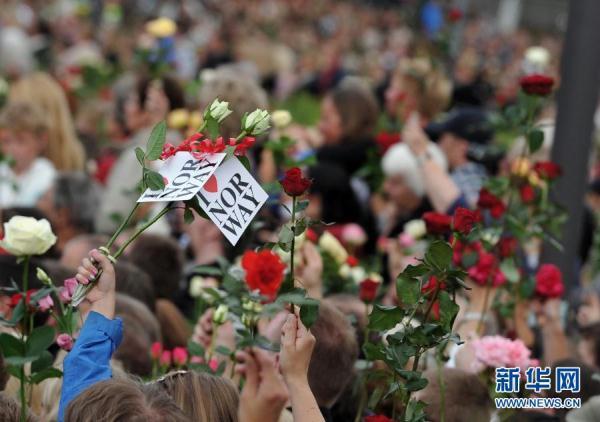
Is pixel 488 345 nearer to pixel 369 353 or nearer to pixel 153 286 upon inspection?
pixel 369 353

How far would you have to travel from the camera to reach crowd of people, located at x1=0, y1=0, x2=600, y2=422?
112 inches

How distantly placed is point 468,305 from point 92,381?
1.95 meters

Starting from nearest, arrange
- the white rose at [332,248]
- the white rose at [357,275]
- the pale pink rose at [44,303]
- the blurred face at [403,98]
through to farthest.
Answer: the pale pink rose at [44,303]
the white rose at [332,248]
the white rose at [357,275]
the blurred face at [403,98]

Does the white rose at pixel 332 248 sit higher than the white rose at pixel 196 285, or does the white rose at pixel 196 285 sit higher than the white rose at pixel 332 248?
the white rose at pixel 332 248

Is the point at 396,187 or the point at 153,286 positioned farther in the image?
the point at 396,187

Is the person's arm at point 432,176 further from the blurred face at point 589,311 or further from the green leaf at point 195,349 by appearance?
the green leaf at point 195,349

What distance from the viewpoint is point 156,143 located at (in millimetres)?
2842

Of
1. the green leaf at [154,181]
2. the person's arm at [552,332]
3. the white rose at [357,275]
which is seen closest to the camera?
the green leaf at [154,181]

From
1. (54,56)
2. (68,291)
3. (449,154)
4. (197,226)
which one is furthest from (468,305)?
(54,56)

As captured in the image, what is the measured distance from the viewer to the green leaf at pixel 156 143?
2.84 m

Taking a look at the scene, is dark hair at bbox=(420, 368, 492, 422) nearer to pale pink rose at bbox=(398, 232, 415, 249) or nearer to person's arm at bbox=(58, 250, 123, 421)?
person's arm at bbox=(58, 250, 123, 421)

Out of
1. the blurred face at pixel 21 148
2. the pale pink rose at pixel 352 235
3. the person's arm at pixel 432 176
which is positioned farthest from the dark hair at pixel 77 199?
the person's arm at pixel 432 176

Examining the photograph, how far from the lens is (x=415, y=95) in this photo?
749 centimetres

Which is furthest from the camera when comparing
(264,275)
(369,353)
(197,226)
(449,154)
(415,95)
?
(415,95)
